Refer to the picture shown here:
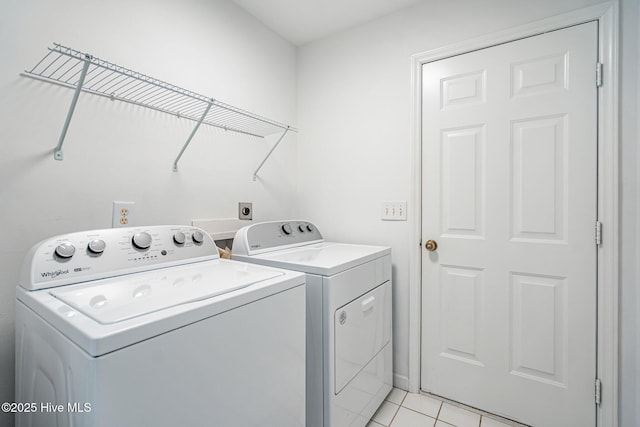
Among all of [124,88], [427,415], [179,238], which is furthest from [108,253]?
[427,415]

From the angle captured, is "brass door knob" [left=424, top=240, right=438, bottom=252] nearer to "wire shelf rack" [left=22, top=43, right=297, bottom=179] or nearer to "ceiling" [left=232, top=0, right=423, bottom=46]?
"wire shelf rack" [left=22, top=43, right=297, bottom=179]

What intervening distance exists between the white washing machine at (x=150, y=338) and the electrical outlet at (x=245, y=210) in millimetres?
693

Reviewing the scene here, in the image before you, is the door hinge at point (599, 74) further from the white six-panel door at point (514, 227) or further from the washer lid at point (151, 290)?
the washer lid at point (151, 290)

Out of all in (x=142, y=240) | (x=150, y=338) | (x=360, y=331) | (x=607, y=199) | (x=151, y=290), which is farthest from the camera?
(x=360, y=331)

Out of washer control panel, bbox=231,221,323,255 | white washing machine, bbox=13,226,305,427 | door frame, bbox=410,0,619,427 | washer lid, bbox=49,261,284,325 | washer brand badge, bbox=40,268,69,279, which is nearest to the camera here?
white washing machine, bbox=13,226,305,427

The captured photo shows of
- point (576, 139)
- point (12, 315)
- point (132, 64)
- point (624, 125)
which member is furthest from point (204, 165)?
point (624, 125)

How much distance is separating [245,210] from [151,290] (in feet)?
→ 3.63

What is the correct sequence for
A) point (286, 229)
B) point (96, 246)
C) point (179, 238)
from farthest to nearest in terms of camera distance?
point (286, 229), point (179, 238), point (96, 246)

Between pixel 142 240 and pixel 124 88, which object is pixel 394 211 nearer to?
pixel 142 240

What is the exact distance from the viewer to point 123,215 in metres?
1.36

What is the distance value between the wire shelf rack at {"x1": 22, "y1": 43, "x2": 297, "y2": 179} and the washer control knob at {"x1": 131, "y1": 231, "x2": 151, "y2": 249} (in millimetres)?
446

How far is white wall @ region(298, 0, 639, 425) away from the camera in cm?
165

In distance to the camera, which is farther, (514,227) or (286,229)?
(286,229)

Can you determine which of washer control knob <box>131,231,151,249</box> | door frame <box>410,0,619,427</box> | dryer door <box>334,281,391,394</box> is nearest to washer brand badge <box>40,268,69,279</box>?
washer control knob <box>131,231,151,249</box>
